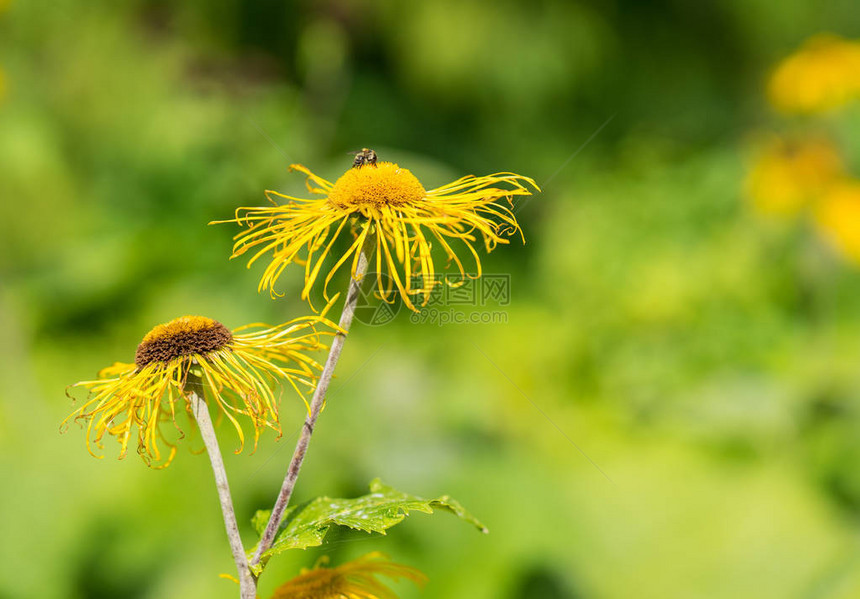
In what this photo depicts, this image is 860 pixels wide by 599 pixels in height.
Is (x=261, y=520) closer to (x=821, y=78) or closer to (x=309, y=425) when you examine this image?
(x=309, y=425)

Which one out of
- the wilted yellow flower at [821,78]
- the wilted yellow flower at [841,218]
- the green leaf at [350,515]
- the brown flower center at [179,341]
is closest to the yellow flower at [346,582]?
the green leaf at [350,515]

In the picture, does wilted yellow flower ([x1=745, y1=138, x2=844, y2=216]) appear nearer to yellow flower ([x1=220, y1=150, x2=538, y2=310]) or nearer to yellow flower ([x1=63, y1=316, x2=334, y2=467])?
yellow flower ([x1=220, y1=150, x2=538, y2=310])

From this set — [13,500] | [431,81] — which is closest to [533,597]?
[13,500]

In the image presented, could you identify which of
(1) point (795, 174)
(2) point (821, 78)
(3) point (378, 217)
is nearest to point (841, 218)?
(1) point (795, 174)

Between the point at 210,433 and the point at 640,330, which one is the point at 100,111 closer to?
the point at 640,330

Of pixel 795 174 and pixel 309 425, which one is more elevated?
pixel 795 174

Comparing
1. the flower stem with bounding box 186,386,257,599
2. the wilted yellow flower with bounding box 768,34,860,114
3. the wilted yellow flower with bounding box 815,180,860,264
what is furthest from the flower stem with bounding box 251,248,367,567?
the wilted yellow flower with bounding box 768,34,860,114

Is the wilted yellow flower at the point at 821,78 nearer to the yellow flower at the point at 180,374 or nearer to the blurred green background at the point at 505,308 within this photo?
the blurred green background at the point at 505,308
